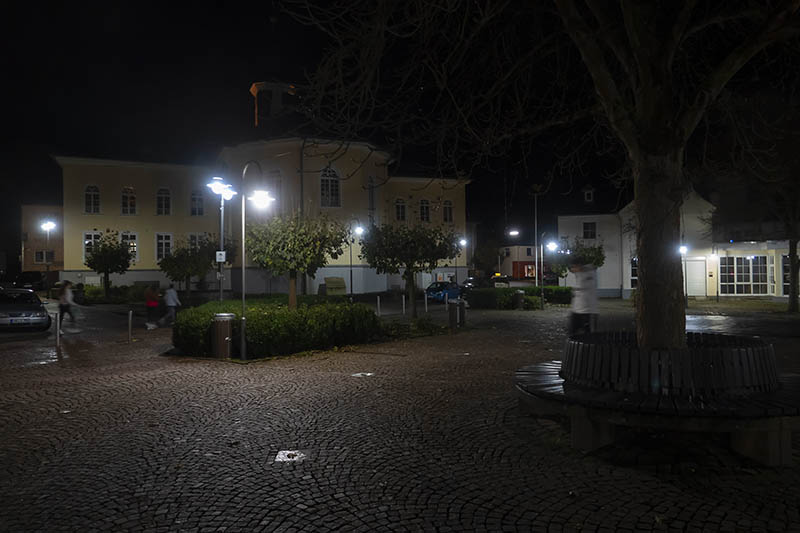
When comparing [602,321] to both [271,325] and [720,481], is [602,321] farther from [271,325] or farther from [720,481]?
[720,481]

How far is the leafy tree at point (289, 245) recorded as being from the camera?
52.1 ft

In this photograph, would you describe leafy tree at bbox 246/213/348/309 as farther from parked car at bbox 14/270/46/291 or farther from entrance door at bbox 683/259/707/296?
parked car at bbox 14/270/46/291

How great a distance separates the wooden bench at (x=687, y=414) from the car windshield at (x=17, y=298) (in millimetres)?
18837

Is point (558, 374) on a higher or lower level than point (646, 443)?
higher

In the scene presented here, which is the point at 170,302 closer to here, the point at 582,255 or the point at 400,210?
the point at 582,255

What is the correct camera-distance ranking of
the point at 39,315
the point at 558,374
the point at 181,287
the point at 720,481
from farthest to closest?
the point at 181,287 → the point at 39,315 → the point at 558,374 → the point at 720,481

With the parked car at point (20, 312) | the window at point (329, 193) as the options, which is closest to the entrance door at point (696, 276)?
the window at point (329, 193)

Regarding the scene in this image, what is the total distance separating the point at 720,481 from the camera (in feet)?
15.5

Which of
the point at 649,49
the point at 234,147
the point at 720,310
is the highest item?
the point at 234,147

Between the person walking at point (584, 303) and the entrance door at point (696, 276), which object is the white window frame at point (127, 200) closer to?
the entrance door at point (696, 276)

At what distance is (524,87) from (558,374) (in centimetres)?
471

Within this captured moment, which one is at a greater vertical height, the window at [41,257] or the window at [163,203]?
the window at [163,203]

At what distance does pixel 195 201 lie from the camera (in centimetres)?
4597

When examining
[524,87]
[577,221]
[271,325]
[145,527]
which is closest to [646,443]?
[145,527]
